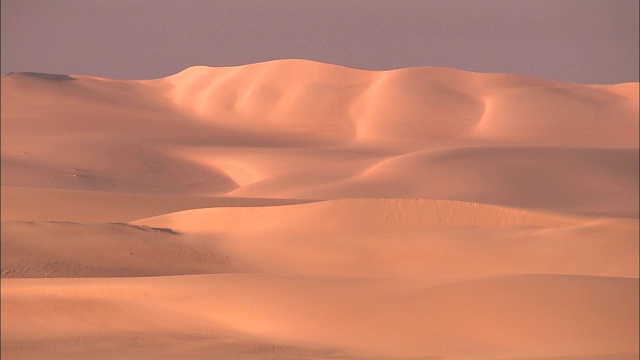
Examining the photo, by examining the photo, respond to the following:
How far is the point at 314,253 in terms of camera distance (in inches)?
667

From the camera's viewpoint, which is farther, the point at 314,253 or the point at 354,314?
the point at 314,253

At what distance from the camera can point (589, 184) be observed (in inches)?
1453

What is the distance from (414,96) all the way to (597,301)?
2379 inches

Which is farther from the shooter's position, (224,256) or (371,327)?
(224,256)

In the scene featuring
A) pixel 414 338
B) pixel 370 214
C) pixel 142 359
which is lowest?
pixel 142 359

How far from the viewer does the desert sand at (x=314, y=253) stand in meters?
9.24

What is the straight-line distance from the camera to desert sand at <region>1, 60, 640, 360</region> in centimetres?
924

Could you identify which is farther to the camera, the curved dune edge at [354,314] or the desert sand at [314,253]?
the desert sand at [314,253]

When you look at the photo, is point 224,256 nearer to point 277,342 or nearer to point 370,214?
point 370,214

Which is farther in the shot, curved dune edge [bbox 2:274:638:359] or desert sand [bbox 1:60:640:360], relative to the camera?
desert sand [bbox 1:60:640:360]

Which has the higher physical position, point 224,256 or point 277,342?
point 224,256

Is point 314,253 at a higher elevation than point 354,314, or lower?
higher

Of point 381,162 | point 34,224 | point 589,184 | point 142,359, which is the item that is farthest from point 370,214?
point 381,162

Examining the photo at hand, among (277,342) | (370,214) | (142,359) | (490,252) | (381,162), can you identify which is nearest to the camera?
(142,359)
